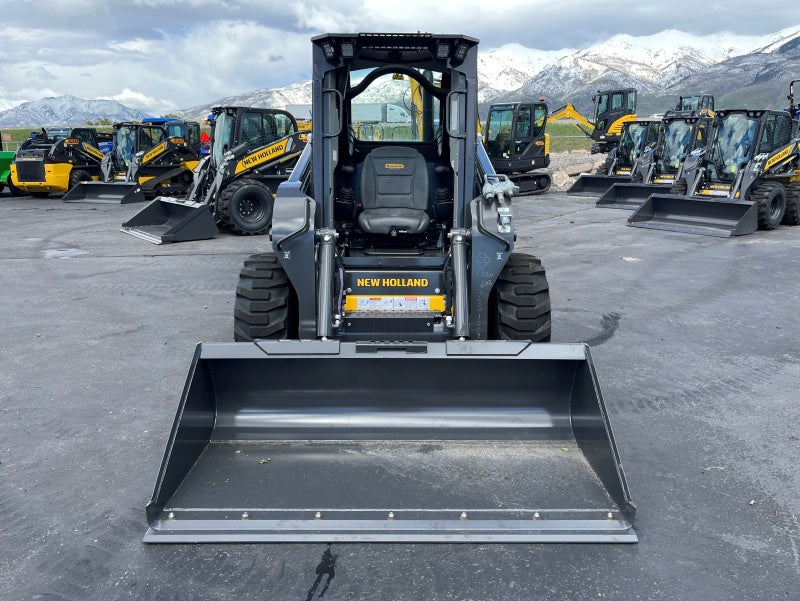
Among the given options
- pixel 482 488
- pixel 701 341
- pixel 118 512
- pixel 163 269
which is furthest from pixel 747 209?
pixel 118 512

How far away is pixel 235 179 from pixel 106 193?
901 centimetres

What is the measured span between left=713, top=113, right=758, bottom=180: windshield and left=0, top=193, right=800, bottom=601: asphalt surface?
522cm

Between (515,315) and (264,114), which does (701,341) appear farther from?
(264,114)

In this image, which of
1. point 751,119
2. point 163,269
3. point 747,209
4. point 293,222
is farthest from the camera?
point 751,119

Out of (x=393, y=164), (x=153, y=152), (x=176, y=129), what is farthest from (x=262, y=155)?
(x=176, y=129)

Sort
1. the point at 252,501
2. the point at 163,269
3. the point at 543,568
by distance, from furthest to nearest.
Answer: the point at 163,269, the point at 252,501, the point at 543,568

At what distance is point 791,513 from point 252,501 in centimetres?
260

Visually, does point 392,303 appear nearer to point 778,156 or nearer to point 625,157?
point 778,156

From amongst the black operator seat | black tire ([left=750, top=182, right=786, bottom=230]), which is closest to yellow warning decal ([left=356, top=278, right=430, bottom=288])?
the black operator seat

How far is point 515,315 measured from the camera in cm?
469

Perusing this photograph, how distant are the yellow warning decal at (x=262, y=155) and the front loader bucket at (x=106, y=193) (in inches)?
295

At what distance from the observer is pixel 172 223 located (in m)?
13.4

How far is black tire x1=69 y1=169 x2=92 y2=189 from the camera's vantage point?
21.5 meters

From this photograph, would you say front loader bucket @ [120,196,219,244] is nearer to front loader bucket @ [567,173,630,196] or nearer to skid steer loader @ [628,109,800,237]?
skid steer loader @ [628,109,800,237]
